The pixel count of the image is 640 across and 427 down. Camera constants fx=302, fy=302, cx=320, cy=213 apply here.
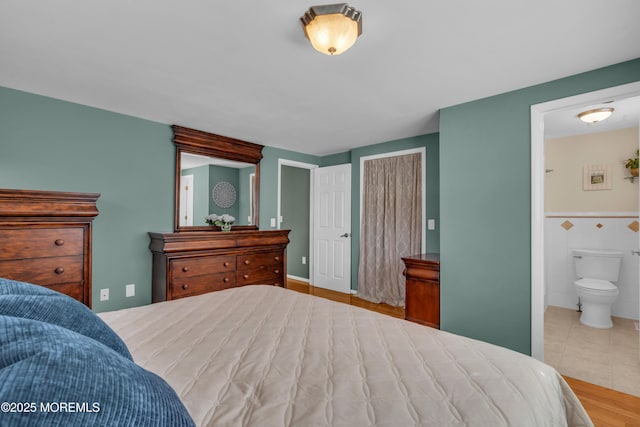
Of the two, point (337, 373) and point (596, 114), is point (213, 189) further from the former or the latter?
point (596, 114)

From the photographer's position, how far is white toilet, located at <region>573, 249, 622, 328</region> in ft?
11.3

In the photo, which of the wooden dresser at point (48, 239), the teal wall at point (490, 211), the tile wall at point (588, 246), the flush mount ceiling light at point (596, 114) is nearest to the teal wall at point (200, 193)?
the wooden dresser at point (48, 239)

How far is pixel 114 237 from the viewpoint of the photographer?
3.19 metres

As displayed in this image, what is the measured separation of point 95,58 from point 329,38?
170 cm

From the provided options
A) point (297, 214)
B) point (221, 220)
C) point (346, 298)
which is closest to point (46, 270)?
point (221, 220)

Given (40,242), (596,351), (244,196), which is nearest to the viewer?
(40,242)

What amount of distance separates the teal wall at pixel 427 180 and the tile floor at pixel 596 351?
1560 mm

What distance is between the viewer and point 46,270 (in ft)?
8.15

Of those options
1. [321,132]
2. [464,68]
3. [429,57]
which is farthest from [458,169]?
[321,132]

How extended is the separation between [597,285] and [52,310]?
15.8 feet

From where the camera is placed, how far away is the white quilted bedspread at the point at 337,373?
0.91 meters

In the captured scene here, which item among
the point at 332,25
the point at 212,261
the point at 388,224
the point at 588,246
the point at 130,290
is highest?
the point at 332,25

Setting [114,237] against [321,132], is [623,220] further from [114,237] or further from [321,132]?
[114,237]

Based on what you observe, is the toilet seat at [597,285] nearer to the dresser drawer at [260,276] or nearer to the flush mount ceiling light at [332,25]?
the dresser drawer at [260,276]
